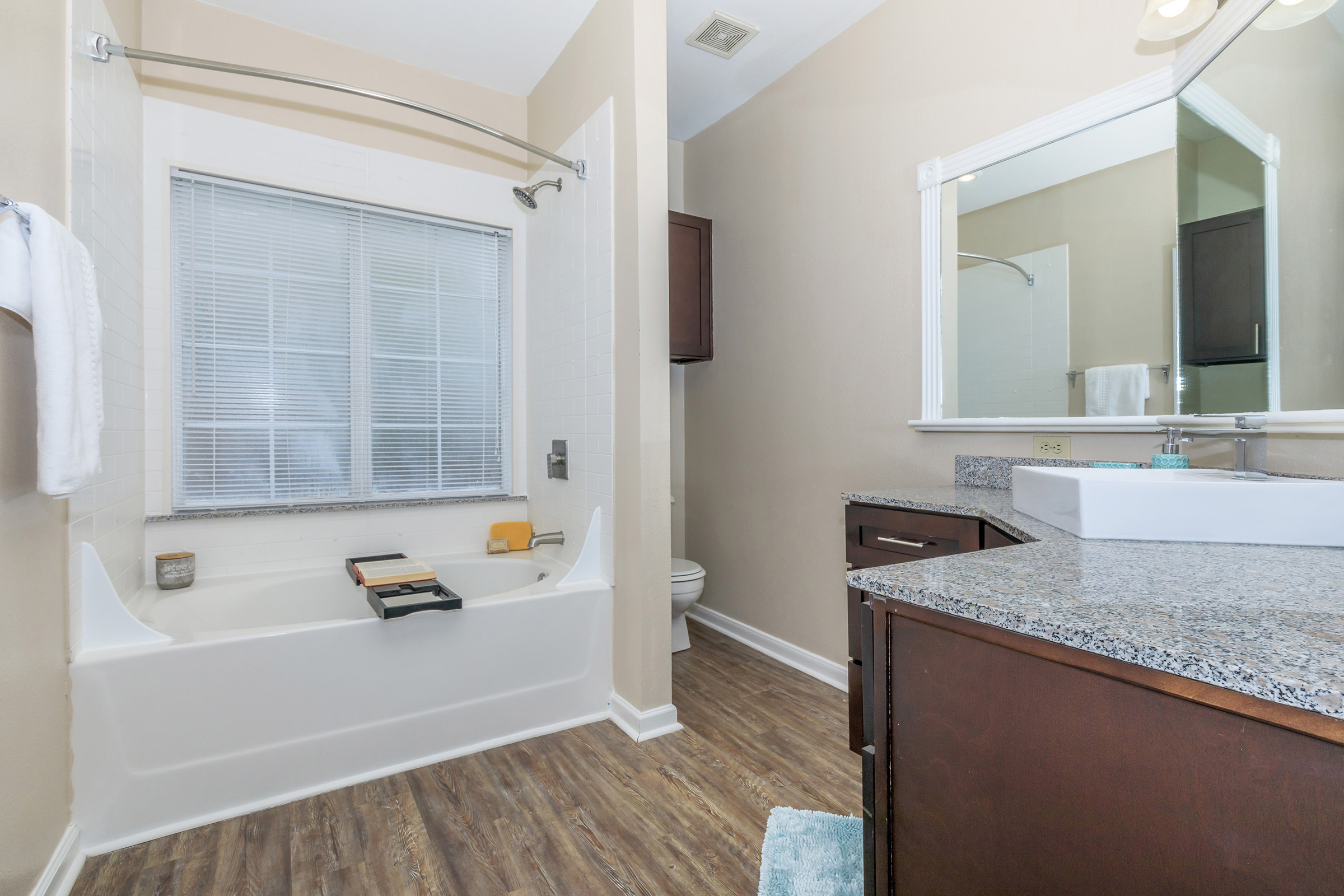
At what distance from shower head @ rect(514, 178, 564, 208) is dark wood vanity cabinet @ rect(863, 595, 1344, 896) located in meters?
2.30

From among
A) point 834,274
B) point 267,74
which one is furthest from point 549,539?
point 267,74

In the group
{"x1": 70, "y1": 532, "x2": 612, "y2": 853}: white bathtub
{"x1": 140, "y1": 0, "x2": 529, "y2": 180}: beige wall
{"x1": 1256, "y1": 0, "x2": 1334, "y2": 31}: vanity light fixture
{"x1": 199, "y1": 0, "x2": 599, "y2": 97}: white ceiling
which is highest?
{"x1": 199, "y1": 0, "x2": 599, "y2": 97}: white ceiling

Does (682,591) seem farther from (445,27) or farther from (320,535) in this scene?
(445,27)

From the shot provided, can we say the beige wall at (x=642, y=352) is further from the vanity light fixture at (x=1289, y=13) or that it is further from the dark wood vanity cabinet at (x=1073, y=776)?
the vanity light fixture at (x=1289, y=13)

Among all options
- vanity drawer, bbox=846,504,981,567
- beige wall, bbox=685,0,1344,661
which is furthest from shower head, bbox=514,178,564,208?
vanity drawer, bbox=846,504,981,567

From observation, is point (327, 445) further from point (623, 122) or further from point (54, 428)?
point (623, 122)

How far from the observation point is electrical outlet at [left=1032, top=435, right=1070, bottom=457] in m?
1.94

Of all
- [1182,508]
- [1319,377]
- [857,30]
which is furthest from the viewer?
[857,30]

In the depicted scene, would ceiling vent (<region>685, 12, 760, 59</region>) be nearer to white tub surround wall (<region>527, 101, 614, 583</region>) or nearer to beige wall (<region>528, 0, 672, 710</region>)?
beige wall (<region>528, 0, 672, 710</region>)

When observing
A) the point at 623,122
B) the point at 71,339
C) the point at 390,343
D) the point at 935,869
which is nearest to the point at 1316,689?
the point at 935,869

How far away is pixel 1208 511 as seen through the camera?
1090mm

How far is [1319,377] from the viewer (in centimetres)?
123

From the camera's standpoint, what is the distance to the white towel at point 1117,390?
178 cm

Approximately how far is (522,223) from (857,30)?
168 centimetres
